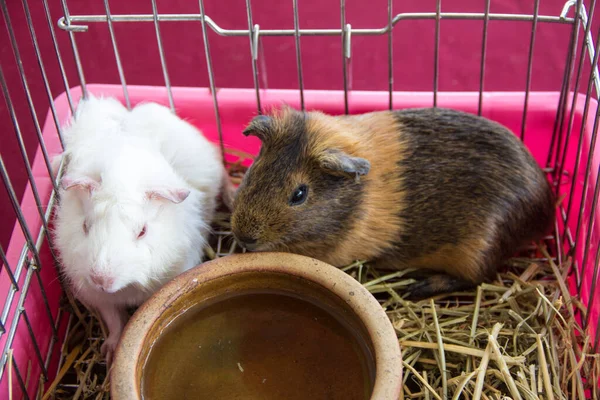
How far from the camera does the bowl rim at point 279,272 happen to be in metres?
1.47

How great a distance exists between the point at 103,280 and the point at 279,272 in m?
0.42

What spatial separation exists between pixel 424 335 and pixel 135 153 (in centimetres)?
92

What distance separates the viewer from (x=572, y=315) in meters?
1.90

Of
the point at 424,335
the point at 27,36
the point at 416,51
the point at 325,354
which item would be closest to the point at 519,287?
the point at 424,335

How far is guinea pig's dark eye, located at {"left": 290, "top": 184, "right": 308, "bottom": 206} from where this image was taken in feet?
6.04

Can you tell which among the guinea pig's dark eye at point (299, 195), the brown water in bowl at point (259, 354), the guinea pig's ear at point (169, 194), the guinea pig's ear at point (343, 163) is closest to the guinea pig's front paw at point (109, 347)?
the brown water in bowl at point (259, 354)

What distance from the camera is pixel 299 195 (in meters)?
1.85

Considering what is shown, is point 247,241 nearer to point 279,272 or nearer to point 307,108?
point 279,272

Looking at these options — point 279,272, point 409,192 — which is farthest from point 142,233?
point 409,192

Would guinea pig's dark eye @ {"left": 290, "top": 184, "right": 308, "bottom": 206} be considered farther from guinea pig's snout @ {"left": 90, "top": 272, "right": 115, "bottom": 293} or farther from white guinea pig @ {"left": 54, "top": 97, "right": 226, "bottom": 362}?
guinea pig's snout @ {"left": 90, "top": 272, "right": 115, "bottom": 293}

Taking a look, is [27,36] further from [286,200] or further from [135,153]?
[286,200]

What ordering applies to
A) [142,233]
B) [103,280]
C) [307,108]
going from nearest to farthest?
[103,280] < [142,233] < [307,108]

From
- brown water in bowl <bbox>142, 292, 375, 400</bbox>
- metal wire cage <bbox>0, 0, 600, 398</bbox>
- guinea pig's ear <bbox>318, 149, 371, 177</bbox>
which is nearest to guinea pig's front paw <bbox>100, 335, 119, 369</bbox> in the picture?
metal wire cage <bbox>0, 0, 600, 398</bbox>

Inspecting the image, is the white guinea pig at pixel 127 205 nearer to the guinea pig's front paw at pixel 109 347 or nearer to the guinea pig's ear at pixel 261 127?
the guinea pig's front paw at pixel 109 347
